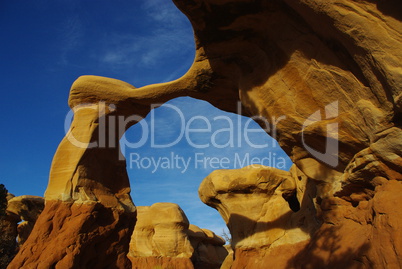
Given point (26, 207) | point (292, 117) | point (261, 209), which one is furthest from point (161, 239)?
point (292, 117)

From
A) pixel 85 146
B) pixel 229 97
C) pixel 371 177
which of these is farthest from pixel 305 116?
pixel 85 146

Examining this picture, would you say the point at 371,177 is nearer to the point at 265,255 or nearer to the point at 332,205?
the point at 332,205

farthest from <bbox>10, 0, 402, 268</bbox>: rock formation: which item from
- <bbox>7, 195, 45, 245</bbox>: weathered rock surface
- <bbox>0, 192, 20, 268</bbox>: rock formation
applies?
<bbox>7, 195, 45, 245</bbox>: weathered rock surface

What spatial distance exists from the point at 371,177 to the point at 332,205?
4.88 feet

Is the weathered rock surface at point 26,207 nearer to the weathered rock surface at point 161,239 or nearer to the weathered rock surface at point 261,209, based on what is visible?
the weathered rock surface at point 161,239

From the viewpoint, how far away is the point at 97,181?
9.85 m

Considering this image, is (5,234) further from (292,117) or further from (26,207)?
(292,117)

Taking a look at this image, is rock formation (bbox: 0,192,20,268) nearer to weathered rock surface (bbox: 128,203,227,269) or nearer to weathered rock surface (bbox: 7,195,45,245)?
weathered rock surface (bbox: 7,195,45,245)

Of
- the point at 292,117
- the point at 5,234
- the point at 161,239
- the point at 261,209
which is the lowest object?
the point at 161,239

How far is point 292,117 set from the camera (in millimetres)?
7797

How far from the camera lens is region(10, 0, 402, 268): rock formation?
207 inches

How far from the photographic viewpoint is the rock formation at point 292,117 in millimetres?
5258

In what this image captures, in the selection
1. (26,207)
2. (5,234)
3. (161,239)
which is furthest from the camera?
(161,239)

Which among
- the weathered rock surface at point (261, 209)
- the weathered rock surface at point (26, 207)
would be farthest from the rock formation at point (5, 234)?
the weathered rock surface at point (261, 209)
